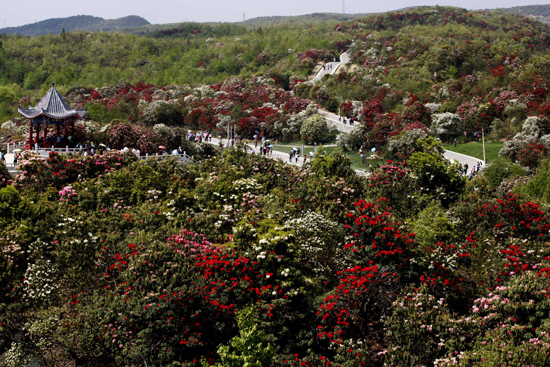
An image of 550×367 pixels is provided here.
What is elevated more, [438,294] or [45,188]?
[45,188]

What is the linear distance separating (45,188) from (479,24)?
3613 inches

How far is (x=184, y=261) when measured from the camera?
1350 cm

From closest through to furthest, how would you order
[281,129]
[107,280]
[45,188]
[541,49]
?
[107,280] → [45,188] → [281,129] → [541,49]

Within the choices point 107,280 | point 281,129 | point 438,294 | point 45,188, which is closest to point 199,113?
point 281,129

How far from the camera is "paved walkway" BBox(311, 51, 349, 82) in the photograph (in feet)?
227

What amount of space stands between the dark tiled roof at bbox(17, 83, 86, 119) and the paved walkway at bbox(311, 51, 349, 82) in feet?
146

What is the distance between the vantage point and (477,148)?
39.0m

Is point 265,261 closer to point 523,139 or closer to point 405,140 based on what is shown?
point 405,140

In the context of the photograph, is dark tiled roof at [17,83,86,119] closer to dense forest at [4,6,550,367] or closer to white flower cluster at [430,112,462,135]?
dense forest at [4,6,550,367]

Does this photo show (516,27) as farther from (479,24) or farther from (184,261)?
(184,261)

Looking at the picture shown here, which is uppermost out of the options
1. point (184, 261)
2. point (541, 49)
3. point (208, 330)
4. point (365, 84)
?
point (541, 49)

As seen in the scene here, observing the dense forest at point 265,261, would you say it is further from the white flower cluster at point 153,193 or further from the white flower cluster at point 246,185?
the white flower cluster at point 153,193

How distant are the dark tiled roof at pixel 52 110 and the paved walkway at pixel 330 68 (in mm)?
44393

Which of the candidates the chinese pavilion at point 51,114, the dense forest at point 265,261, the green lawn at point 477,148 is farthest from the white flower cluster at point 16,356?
the green lawn at point 477,148
